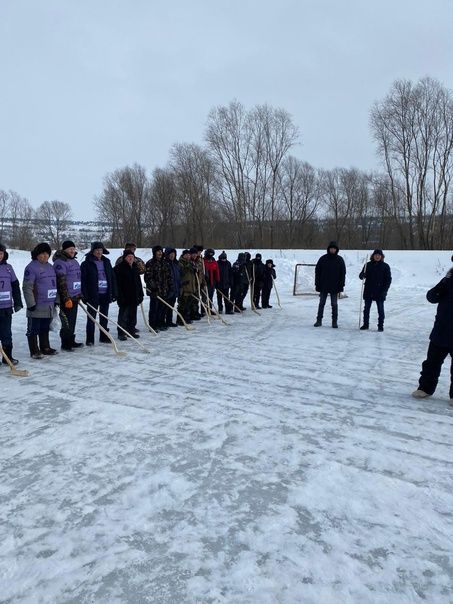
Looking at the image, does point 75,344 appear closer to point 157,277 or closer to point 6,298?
point 6,298

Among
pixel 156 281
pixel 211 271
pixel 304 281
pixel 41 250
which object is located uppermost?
pixel 41 250

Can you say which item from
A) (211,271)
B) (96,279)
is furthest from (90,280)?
(211,271)

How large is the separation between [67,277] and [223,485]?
5.17 meters

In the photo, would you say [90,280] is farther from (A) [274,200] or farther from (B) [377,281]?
(A) [274,200]

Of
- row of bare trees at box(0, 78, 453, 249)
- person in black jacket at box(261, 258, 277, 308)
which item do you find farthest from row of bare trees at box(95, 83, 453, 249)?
person in black jacket at box(261, 258, 277, 308)

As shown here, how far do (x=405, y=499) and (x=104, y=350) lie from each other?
5.61 m

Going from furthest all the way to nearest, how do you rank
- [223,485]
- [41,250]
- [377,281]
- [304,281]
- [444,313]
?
[304,281] < [377,281] < [41,250] < [444,313] < [223,485]

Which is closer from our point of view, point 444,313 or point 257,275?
point 444,313

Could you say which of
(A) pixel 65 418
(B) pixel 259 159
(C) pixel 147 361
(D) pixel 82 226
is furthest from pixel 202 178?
(A) pixel 65 418

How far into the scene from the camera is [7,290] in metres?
6.39

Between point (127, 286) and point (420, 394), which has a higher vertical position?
point (127, 286)

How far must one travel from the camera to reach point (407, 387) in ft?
18.4

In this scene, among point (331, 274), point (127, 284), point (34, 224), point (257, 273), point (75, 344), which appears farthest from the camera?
point (34, 224)

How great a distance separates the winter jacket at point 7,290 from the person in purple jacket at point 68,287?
71 cm
